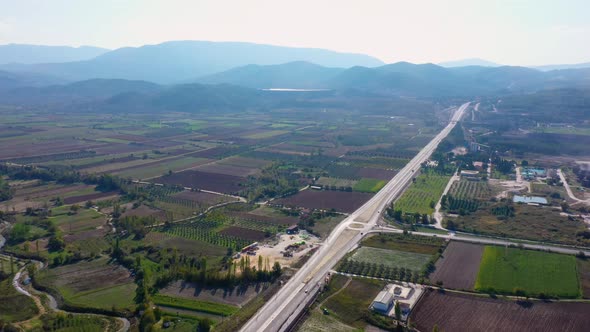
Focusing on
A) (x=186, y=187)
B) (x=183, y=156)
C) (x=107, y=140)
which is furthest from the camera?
(x=107, y=140)

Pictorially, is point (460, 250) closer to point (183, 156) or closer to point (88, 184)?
point (88, 184)

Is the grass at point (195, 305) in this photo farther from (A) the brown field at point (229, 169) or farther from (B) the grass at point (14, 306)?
(A) the brown field at point (229, 169)

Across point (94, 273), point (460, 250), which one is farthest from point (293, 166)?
point (94, 273)

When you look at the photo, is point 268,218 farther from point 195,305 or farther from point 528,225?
point 528,225

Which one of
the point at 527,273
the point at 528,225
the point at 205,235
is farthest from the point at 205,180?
the point at 527,273

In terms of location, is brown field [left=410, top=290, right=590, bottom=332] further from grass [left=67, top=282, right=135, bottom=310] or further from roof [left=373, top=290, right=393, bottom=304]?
grass [left=67, top=282, right=135, bottom=310]

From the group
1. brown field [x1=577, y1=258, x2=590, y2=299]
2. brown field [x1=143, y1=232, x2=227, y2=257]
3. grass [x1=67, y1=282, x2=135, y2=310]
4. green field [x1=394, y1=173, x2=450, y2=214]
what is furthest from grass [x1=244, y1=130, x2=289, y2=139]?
brown field [x1=577, y1=258, x2=590, y2=299]
